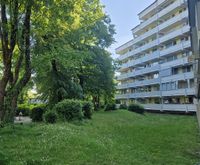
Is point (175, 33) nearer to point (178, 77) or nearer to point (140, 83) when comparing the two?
point (178, 77)

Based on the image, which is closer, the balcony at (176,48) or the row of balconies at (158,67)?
the balcony at (176,48)

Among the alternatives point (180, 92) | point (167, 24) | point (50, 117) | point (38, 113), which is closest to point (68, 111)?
point (50, 117)

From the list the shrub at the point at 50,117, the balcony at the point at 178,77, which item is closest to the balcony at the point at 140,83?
the balcony at the point at 178,77

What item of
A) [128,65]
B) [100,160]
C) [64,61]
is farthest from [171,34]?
[100,160]

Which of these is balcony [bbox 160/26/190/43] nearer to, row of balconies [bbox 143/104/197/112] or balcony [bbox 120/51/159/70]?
balcony [bbox 120/51/159/70]

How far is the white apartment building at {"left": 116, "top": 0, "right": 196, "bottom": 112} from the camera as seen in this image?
40.8m

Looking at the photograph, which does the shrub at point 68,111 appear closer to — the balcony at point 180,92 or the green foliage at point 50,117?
the green foliage at point 50,117

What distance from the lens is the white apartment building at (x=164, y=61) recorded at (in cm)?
4080

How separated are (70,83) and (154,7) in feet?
111

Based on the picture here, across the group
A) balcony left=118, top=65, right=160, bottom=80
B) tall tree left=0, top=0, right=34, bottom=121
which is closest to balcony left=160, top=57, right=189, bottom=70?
balcony left=118, top=65, right=160, bottom=80

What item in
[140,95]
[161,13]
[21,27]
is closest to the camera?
[21,27]

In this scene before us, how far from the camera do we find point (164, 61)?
48.6m

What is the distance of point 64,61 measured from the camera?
1783 cm

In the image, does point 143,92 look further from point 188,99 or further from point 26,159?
point 26,159
